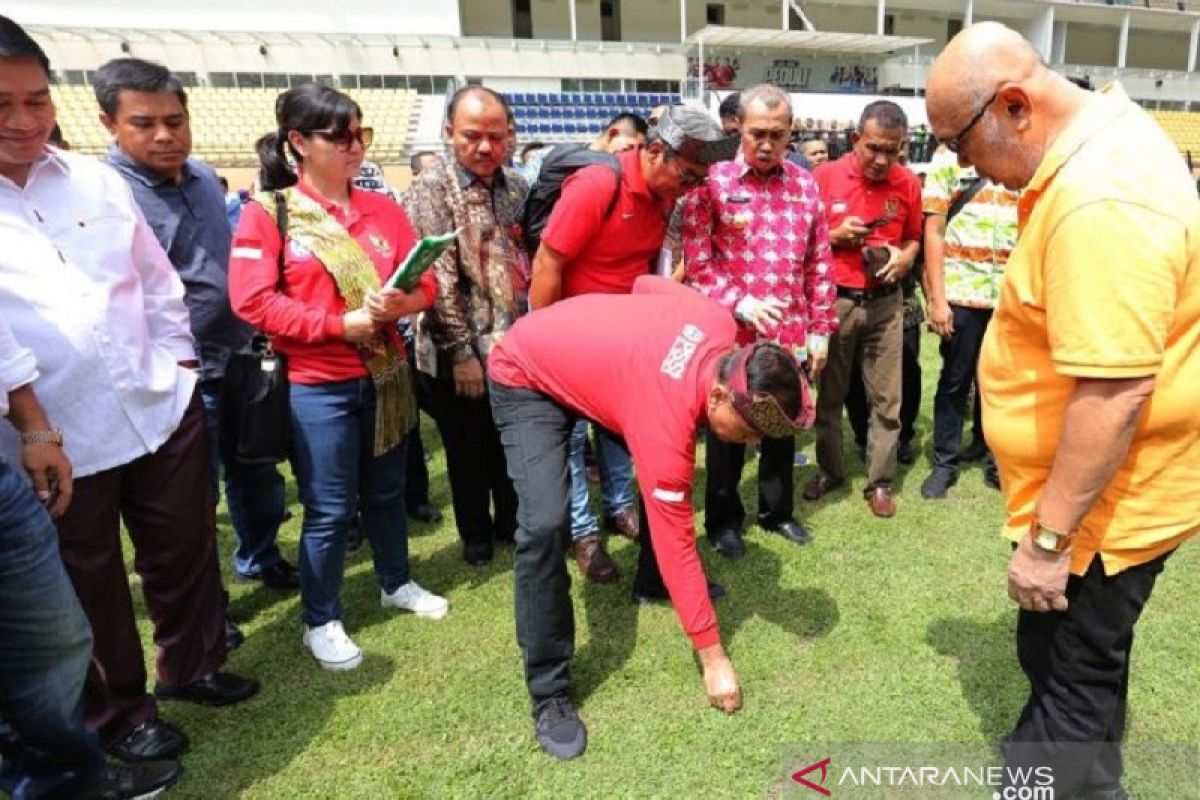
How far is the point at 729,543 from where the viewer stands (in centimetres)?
360

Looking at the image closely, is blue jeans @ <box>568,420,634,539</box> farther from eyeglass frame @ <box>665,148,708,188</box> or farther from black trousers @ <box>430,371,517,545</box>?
eyeglass frame @ <box>665,148,708,188</box>

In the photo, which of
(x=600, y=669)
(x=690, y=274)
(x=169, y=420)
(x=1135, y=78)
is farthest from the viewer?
(x=1135, y=78)

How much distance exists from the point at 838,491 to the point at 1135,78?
3331cm

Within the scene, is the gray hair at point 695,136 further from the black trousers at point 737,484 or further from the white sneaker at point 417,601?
the white sneaker at point 417,601

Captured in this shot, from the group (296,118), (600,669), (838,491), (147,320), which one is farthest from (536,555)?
(838,491)

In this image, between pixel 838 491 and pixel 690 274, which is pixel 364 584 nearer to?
pixel 690 274

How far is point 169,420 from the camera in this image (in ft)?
7.38

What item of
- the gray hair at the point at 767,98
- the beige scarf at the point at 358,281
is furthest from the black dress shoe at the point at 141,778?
the gray hair at the point at 767,98

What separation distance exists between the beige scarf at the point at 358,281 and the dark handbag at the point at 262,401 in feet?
0.16

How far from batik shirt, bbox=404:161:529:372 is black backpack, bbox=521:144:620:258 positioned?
7 centimetres

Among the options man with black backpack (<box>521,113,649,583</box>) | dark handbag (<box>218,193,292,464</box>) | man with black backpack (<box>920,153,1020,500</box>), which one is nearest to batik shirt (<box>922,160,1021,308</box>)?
man with black backpack (<box>920,153,1020,500</box>)

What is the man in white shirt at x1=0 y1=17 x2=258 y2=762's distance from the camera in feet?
6.21

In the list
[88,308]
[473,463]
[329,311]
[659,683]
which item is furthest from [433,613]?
[88,308]

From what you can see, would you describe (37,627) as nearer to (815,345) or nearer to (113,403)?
(113,403)
